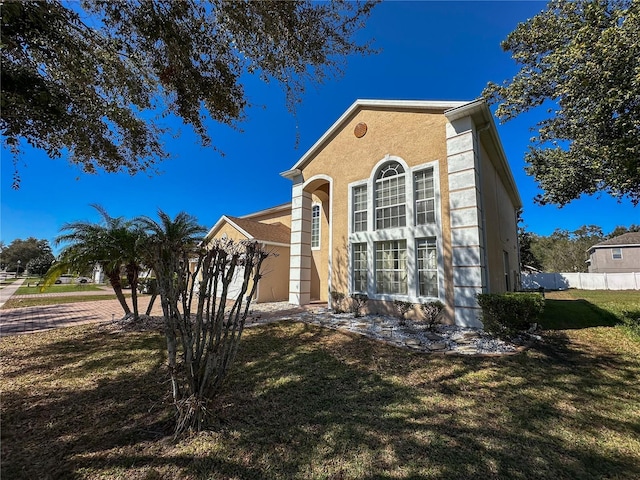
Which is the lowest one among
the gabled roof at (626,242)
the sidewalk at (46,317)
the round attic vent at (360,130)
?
the sidewalk at (46,317)

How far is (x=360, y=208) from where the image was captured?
39.5 feet

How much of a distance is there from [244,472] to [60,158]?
7062 millimetres

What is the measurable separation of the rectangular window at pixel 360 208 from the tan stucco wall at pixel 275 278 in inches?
216

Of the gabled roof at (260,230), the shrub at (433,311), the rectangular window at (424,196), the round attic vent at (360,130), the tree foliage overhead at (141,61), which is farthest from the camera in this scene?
the gabled roof at (260,230)

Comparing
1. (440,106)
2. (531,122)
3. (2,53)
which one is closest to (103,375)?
(2,53)

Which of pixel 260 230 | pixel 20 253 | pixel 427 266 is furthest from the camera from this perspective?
pixel 20 253

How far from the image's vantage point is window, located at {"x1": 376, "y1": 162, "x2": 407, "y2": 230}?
35.5ft

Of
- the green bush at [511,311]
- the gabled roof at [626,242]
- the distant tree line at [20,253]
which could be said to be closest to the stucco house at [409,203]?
the green bush at [511,311]

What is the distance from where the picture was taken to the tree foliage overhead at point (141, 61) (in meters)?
4.56

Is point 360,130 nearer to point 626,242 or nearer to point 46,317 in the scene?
point 46,317

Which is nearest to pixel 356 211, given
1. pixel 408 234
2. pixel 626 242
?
pixel 408 234

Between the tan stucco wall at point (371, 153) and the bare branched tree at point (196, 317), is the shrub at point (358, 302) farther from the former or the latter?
the bare branched tree at point (196, 317)

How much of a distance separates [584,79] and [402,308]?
26.4 feet

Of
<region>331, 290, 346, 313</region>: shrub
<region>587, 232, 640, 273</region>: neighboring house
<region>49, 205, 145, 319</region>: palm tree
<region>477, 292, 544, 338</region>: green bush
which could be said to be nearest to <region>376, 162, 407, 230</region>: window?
<region>331, 290, 346, 313</region>: shrub
